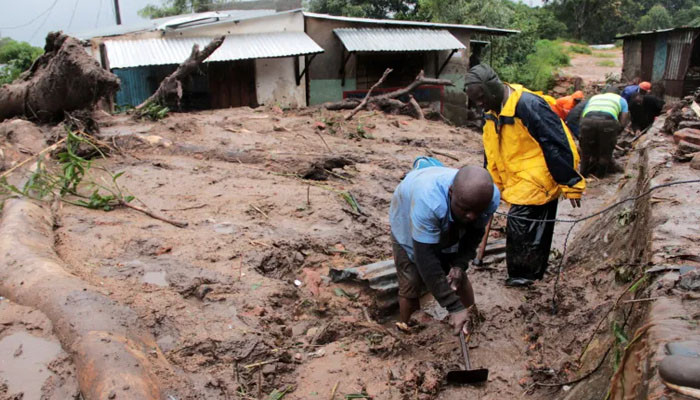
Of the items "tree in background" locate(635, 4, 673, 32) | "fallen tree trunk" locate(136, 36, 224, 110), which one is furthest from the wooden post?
"tree in background" locate(635, 4, 673, 32)

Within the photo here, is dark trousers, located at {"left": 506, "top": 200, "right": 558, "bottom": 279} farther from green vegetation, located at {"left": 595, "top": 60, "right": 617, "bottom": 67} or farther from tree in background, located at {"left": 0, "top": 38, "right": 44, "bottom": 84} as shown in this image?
green vegetation, located at {"left": 595, "top": 60, "right": 617, "bottom": 67}

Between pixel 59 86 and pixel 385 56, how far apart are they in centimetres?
1036

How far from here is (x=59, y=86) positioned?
650 centimetres

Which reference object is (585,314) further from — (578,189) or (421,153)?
(421,153)

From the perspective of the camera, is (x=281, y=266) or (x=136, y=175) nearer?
(x=281, y=266)

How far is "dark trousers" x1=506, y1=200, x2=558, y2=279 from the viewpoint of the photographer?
3.89 m

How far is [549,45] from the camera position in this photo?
2302 centimetres

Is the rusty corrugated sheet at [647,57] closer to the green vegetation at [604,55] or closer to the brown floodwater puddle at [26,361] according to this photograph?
the green vegetation at [604,55]

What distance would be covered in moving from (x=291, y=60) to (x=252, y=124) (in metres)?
5.94

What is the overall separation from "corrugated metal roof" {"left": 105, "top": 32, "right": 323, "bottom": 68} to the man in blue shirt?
938cm

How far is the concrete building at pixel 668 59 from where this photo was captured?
1420cm

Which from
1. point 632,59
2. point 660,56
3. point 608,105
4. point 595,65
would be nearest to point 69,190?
point 608,105

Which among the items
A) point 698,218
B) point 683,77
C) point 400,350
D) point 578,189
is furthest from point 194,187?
point 683,77

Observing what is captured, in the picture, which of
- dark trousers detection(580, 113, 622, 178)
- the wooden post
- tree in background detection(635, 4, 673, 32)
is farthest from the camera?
tree in background detection(635, 4, 673, 32)
